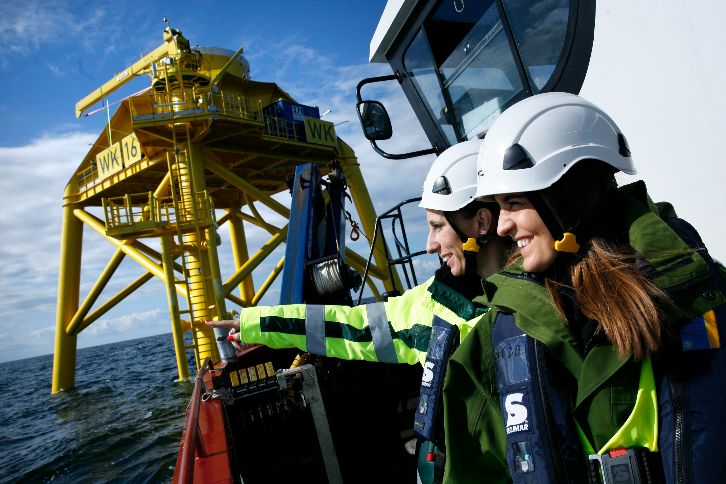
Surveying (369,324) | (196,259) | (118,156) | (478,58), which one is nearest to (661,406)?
(369,324)

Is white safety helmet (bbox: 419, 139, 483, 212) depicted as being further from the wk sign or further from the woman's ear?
the wk sign

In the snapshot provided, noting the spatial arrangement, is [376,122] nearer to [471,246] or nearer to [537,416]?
[471,246]

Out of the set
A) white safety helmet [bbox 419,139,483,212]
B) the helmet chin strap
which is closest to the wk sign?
white safety helmet [bbox 419,139,483,212]

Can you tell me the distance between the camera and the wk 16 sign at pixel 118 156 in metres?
14.0

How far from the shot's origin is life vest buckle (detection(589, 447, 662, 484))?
41.6 inches

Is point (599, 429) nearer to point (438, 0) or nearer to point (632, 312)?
point (632, 312)

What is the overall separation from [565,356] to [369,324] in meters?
1.58

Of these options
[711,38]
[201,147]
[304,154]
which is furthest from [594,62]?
[304,154]

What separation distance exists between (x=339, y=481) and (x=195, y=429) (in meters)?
1.79

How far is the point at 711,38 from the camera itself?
1627 mm

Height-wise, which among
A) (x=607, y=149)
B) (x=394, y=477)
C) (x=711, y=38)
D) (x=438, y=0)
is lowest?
(x=394, y=477)

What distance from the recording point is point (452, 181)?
2.51 m

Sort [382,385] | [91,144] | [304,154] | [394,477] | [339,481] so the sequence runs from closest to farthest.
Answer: [339,481] → [394,477] → [382,385] → [91,144] → [304,154]

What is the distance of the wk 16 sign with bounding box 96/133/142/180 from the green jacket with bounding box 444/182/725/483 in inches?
543
